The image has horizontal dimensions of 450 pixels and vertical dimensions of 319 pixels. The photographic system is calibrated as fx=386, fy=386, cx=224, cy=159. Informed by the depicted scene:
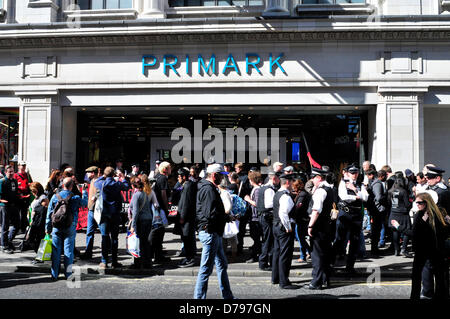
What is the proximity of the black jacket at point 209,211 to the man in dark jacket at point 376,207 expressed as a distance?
15.1ft

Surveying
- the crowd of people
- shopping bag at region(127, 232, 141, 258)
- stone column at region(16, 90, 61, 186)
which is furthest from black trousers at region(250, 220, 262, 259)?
stone column at region(16, 90, 61, 186)

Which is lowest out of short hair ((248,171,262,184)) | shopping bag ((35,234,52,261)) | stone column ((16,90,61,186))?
shopping bag ((35,234,52,261))

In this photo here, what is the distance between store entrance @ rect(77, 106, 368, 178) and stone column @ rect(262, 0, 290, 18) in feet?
11.4

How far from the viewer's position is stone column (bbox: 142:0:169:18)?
14922 mm

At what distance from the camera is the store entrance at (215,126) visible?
619 inches

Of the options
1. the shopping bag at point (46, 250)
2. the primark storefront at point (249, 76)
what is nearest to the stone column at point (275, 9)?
the primark storefront at point (249, 76)

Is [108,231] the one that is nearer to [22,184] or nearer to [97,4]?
[22,184]

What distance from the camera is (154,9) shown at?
1491cm

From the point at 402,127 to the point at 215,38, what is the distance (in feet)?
25.0

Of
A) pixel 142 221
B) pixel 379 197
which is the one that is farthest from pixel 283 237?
pixel 379 197

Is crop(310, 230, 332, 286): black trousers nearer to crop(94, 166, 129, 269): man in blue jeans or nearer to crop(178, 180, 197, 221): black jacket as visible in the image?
crop(178, 180, 197, 221): black jacket

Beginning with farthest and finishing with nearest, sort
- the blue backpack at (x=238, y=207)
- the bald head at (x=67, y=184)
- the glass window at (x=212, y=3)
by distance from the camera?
the glass window at (x=212, y=3), the blue backpack at (x=238, y=207), the bald head at (x=67, y=184)

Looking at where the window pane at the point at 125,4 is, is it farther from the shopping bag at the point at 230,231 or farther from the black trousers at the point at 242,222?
the shopping bag at the point at 230,231
